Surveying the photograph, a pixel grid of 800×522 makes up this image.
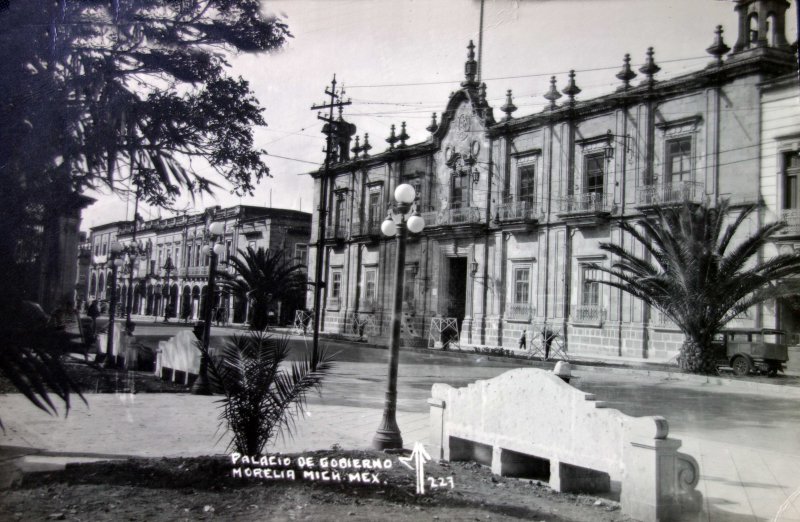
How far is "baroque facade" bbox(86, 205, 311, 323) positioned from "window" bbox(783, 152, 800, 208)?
5.38 metres

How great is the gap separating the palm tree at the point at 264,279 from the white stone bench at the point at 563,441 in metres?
3.02

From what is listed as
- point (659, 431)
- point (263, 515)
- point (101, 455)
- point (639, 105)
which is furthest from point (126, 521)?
point (639, 105)

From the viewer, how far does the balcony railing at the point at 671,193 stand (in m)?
5.74

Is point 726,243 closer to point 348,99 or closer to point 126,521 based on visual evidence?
point 348,99

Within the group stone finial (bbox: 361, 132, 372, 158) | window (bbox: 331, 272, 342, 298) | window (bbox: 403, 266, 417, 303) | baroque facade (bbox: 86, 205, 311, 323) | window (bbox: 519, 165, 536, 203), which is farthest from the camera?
stone finial (bbox: 361, 132, 372, 158)

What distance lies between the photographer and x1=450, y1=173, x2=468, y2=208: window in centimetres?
708

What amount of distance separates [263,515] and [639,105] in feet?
16.8

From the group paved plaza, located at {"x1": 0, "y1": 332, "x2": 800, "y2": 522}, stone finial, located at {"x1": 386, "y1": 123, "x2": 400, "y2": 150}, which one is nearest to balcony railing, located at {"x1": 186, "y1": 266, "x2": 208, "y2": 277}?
paved plaza, located at {"x1": 0, "y1": 332, "x2": 800, "y2": 522}

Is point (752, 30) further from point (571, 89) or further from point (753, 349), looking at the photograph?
point (753, 349)

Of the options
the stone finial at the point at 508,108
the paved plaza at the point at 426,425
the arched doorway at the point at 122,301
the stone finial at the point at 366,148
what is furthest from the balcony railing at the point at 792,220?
the arched doorway at the point at 122,301

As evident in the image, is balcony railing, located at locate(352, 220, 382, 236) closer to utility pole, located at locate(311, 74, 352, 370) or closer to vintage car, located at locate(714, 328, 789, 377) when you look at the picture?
utility pole, located at locate(311, 74, 352, 370)

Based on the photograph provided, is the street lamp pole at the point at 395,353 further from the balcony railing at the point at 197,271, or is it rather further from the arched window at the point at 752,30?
the balcony railing at the point at 197,271

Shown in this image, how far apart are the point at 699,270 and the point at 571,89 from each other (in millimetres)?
3615

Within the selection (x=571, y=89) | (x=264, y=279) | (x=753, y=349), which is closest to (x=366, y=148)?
(x=264, y=279)
